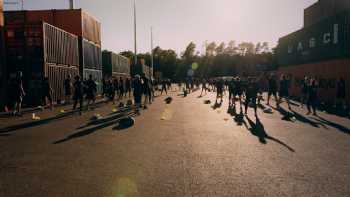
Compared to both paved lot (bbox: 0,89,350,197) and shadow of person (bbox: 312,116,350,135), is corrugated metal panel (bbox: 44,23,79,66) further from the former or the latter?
shadow of person (bbox: 312,116,350,135)

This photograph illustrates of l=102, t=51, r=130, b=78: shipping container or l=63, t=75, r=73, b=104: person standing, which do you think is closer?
l=63, t=75, r=73, b=104: person standing

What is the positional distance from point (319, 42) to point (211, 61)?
9138cm

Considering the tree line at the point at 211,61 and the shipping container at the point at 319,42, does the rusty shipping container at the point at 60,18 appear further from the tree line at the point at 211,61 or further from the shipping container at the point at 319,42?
the tree line at the point at 211,61

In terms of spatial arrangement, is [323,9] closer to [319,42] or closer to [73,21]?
[319,42]

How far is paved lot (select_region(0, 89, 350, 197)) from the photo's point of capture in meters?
5.35

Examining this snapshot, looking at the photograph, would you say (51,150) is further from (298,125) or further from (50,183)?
(298,125)

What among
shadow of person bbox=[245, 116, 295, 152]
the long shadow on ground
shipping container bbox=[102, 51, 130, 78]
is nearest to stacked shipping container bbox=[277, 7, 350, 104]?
shadow of person bbox=[245, 116, 295, 152]

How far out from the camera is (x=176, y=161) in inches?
284

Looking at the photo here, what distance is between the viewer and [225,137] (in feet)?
33.7

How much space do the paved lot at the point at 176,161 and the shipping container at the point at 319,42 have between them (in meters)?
15.3

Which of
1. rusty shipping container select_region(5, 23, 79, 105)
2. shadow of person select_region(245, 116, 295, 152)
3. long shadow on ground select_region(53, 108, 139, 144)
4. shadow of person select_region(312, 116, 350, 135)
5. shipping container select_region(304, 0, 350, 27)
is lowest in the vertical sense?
shadow of person select_region(312, 116, 350, 135)

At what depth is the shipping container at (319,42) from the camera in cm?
2498

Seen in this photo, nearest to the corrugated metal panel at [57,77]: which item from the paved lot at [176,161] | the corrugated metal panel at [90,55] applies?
the corrugated metal panel at [90,55]

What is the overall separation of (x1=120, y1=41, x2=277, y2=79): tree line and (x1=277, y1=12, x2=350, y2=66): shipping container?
6487cm
